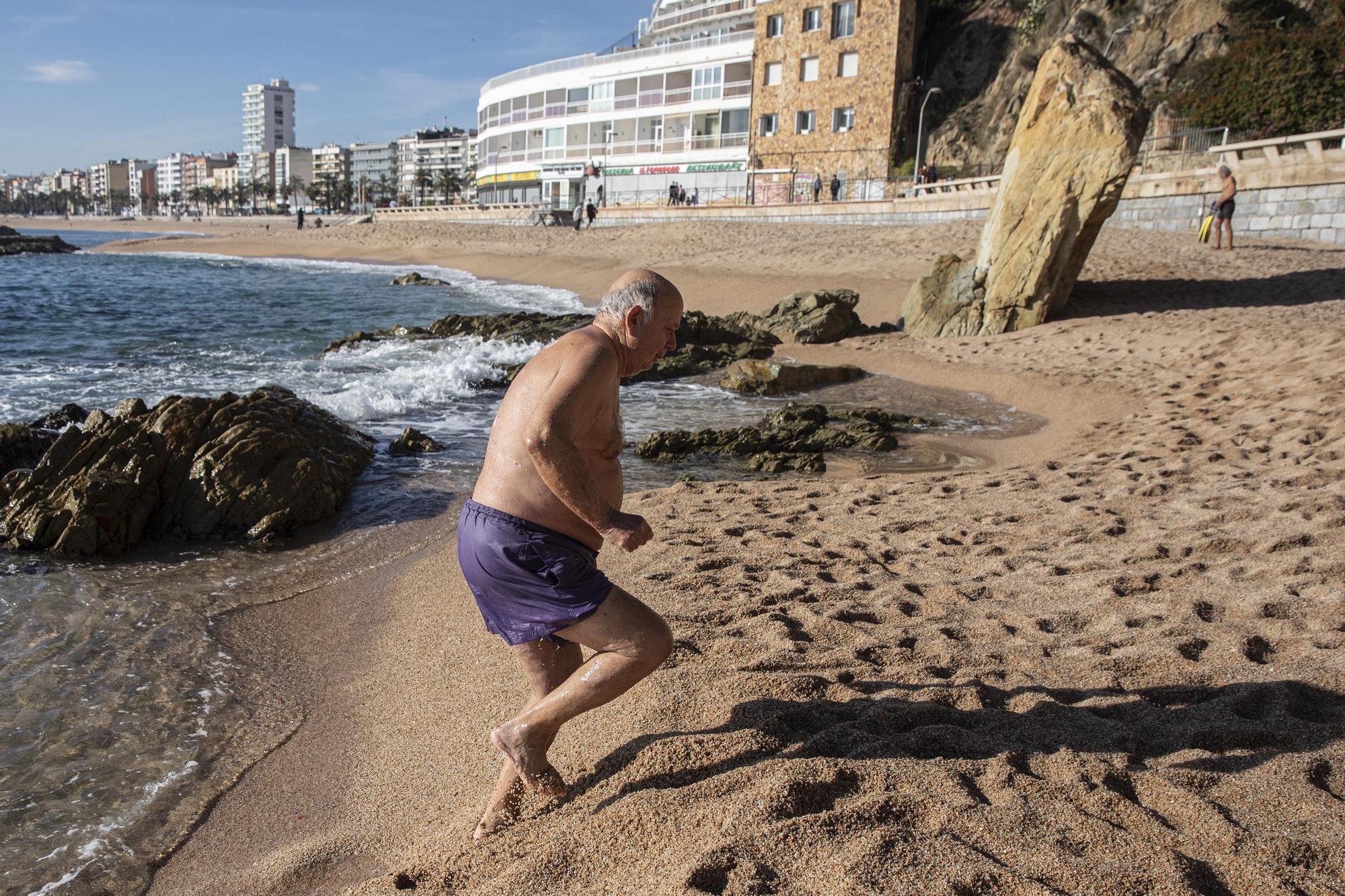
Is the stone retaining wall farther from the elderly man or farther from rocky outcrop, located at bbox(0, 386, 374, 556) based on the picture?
the elderly man

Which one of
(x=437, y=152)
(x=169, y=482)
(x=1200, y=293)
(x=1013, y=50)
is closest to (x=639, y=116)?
(x=1013, y=50)

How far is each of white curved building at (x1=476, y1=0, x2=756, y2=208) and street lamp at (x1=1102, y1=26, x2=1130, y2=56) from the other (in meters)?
17.2

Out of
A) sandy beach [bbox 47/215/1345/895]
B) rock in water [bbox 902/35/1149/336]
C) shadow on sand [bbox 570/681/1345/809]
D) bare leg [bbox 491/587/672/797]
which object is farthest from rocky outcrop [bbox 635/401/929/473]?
rock in water [bbox 902/35/1149/336]

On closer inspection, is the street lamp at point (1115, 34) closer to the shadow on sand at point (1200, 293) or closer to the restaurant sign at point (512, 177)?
the shadow on sand at point (1200, 293)

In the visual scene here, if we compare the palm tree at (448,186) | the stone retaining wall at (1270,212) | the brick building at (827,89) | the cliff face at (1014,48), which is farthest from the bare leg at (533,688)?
the palm tree at (448,186)

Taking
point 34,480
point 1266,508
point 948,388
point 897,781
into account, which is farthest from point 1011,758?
point 948,388

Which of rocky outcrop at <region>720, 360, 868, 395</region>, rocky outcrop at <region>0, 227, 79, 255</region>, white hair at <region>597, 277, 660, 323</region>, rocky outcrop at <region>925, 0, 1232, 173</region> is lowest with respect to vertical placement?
rocky outcrop at <region>720, 360, 868, 395</region>

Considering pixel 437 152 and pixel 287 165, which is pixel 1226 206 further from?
pixel 287 165

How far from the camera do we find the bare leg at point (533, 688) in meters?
2.73

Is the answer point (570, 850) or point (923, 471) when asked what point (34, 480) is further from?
point (923, 471)

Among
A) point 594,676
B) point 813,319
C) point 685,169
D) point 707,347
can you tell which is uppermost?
point 685,169

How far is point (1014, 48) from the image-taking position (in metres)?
41.4

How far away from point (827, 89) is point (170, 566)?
4227cm

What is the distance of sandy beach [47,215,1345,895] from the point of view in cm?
238
